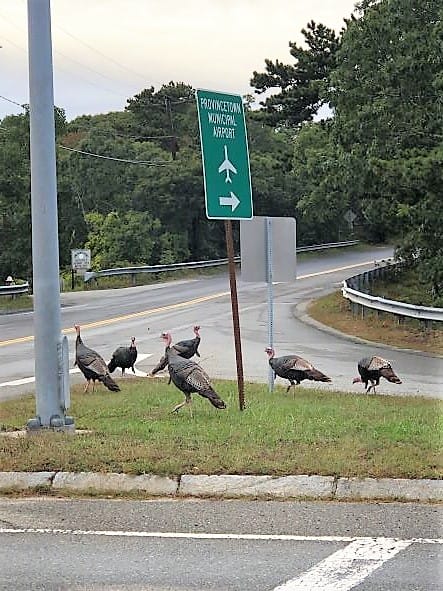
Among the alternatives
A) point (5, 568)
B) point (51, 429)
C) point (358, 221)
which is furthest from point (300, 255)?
point (5, 568)

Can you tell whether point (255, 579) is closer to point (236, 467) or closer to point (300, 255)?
point (236, 467)

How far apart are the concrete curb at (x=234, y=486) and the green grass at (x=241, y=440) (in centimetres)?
10

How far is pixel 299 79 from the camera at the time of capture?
127 ft

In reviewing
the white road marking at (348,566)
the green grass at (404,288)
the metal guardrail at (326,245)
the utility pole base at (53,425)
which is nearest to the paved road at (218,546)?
the white road marking at (348,566)

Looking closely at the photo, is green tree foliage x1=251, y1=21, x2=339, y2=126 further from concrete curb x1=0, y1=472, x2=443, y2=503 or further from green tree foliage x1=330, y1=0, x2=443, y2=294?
concrete curb x1=0, y1=472, x2=443, y2=503

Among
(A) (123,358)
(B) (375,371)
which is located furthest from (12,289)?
(B) (375,371)

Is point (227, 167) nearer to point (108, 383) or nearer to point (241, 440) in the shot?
point (241, 440)

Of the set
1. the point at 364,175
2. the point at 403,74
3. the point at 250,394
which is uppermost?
the point at 403,74

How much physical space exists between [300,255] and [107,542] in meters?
46.4

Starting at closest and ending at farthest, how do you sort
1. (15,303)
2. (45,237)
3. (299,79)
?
(45,237), (15,303), (299,79)

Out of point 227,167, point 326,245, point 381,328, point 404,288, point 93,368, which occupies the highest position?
point 227,167

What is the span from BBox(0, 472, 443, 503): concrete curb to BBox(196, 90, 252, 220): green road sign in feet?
11.2

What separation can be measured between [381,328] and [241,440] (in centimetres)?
1437

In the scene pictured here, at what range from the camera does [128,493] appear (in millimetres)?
7133
